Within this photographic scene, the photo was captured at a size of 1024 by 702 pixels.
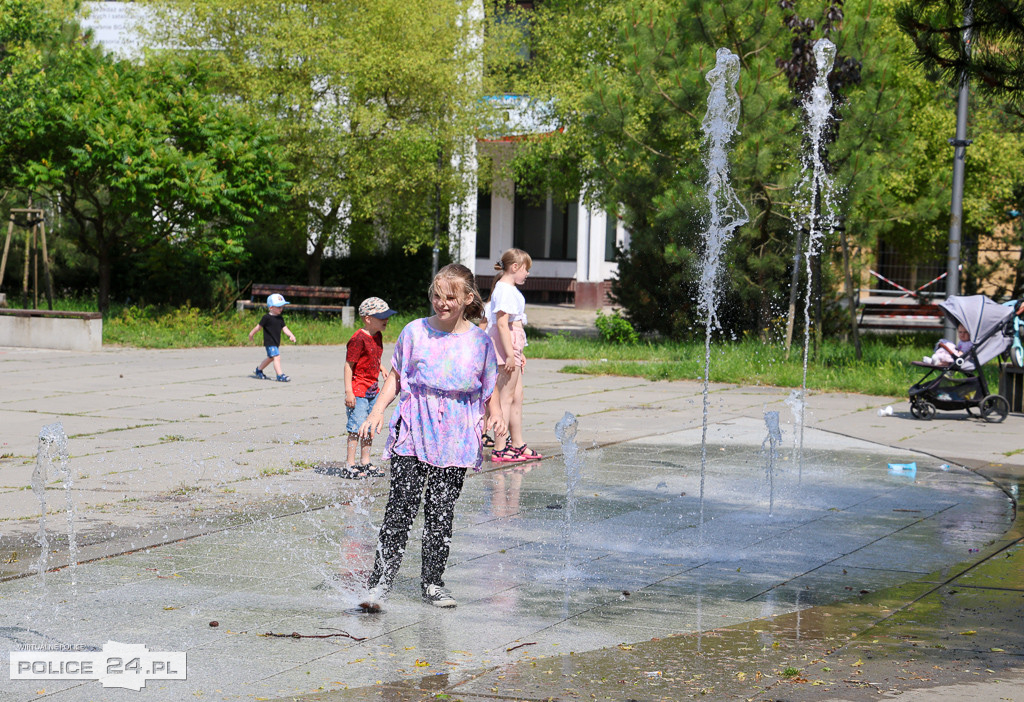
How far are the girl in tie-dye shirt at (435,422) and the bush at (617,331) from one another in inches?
665

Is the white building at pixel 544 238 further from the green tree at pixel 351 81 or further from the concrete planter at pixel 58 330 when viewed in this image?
the concrete planter at pixel 58 330

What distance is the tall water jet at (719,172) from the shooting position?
20.4 m

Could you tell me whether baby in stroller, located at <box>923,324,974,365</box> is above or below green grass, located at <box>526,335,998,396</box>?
above

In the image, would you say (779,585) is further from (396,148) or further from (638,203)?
(396,148)

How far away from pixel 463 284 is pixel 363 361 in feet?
11.7

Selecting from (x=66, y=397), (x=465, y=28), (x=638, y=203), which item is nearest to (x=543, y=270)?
(x=465, y=28)

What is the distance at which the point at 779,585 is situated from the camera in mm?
6293

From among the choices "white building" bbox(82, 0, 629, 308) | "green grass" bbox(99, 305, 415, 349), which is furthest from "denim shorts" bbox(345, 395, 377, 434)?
"white building" bbox(82, 0, 629, 308)

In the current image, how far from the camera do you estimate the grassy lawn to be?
55.4ft

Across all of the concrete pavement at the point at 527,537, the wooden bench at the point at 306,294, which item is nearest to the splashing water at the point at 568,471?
the concrete pavement at the point at 527,537

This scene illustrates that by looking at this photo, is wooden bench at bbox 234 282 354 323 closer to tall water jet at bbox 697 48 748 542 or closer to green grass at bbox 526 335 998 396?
green grass at bbox 526 335 998 396

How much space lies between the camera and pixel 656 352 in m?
20.9

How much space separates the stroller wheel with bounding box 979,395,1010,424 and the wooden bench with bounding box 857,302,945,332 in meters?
12.1

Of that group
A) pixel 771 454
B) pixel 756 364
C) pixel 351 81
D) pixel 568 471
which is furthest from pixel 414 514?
pixel 351 81
